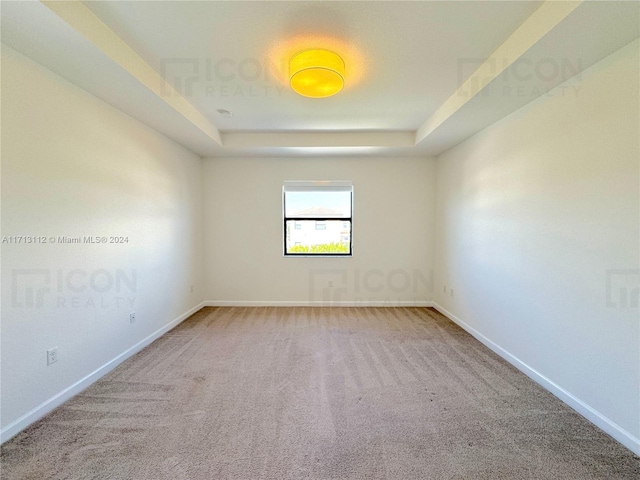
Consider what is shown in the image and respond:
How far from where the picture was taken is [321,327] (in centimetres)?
375

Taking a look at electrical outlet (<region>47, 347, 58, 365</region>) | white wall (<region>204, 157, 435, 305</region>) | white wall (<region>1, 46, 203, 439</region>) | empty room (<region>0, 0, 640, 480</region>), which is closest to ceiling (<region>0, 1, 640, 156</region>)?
empty room (<region>0, 0, 640, 480</region>)

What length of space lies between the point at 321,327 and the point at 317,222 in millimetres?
1752

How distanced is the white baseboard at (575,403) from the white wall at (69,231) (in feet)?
12.3

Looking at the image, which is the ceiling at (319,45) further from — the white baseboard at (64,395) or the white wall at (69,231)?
the white baseboard at (64,395)

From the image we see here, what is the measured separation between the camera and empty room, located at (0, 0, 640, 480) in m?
1.67

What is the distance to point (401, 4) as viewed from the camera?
1.65 m

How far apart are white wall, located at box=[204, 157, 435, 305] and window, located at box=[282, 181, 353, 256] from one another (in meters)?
0.13

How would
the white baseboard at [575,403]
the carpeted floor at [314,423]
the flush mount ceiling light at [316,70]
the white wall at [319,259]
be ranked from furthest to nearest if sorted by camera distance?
the white wall at [319,259] < the flush mount ceiling light at [316,70] < the white baseboard at [575,403] < the carpeted floor at [314,423]

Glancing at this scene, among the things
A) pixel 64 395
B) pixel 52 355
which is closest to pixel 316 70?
pixel 52 355

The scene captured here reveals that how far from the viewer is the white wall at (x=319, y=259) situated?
181 inches

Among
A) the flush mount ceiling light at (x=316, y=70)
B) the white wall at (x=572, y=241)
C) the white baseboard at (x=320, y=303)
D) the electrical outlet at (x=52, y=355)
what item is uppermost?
the flush mount ceiling light at (x=316, y=70)

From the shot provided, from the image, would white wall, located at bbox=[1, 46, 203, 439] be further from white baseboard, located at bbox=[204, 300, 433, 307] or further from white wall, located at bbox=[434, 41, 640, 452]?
white wall, located at bbox=[434, 41, 640, 452]

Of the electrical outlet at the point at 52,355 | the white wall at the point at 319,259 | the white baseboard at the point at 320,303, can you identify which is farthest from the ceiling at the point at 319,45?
the white baseboard at the point at 320,303

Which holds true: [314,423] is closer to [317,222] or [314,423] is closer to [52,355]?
[52,355]
